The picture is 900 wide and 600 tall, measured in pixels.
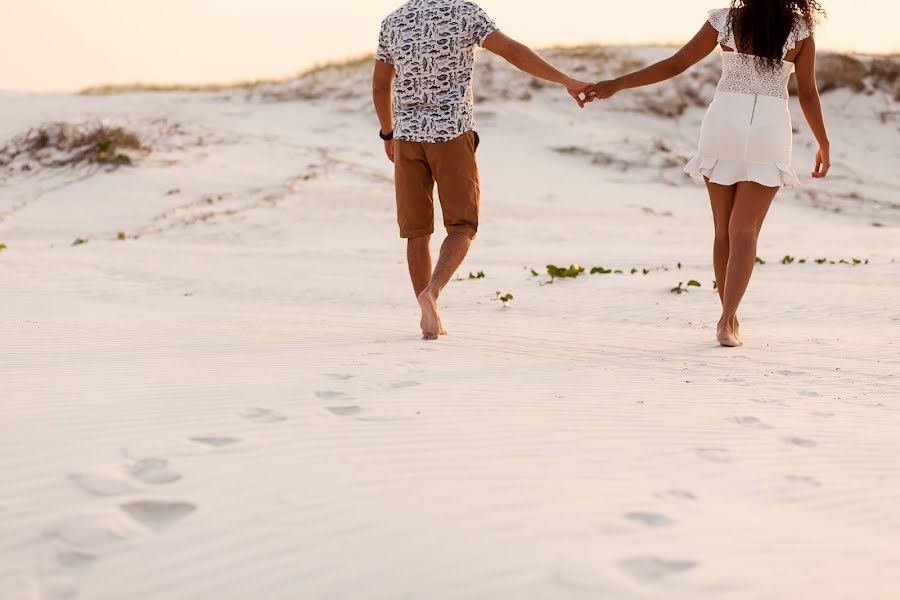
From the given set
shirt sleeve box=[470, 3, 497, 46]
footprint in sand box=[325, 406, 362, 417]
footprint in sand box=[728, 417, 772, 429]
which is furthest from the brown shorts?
footprint in sand box=[728, 417, 772, 429]

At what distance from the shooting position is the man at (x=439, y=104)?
556 cm

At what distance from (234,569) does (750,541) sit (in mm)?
1364

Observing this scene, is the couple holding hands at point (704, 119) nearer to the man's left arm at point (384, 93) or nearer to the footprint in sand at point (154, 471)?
the man's left arm at point (384, 93)

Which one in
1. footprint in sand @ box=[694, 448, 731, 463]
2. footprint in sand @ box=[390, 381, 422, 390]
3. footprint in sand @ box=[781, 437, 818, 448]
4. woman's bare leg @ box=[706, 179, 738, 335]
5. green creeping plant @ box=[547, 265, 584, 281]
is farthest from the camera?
green creeping plant @ box=[547, 265, 584, 281]

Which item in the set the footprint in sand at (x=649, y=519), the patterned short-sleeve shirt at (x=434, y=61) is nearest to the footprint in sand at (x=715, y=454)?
the footprint in sand at (x=649, y=519)

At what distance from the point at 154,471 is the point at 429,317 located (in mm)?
2629

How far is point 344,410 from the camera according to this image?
155 inches

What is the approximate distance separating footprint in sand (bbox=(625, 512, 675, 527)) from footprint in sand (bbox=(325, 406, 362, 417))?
4.37 ft

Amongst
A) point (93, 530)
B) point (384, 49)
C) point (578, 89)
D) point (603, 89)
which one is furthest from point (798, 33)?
point (93, 530)

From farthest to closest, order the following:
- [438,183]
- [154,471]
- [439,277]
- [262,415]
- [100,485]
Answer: [438,183] → [439,277] → [262,415] → [154,471] → [100,485]

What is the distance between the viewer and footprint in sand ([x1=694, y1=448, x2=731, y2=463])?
3.48m

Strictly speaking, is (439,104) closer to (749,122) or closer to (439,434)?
(749,122)

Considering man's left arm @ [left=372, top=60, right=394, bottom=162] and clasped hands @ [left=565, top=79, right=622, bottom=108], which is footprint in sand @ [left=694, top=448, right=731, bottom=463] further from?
clasped hands @ [left=565, top=79, right=622, bottom=108]

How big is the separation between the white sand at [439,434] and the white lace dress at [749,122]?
1.02 m
